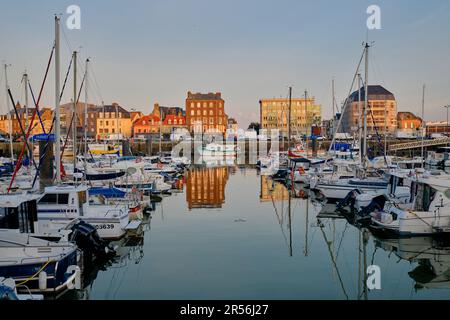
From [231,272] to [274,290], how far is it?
2.22 m

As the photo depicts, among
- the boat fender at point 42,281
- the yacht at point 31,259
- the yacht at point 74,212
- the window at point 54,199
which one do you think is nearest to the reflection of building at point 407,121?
the yacht at point 74,212

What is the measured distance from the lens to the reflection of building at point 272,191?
35.2 m

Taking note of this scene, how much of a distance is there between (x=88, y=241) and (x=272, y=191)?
2435cm

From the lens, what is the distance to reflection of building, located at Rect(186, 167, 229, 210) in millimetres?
32750

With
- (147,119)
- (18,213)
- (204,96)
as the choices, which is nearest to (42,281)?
(18,213)

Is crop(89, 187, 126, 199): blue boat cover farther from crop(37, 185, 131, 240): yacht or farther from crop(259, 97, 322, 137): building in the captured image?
crop(259, 97, 322, 137): building

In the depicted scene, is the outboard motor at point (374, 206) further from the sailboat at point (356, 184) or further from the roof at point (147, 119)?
the roof at point (147, 119)

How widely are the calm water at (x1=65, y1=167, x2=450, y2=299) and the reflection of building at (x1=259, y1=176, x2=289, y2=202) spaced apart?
6714 mm

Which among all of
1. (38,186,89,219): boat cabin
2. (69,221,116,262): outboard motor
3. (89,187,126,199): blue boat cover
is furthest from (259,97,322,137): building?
(69,221,116,262): outboard motor

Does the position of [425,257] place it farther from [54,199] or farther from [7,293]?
[54,199]

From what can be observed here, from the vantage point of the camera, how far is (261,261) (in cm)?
1753
